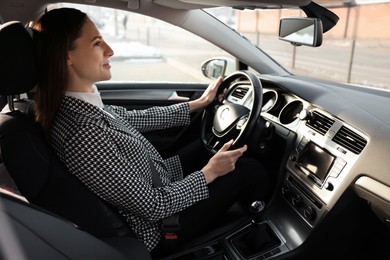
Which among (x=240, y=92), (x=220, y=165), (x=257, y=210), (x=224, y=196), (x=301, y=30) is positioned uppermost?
(x=301, y=30)

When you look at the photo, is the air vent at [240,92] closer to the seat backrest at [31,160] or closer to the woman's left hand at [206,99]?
the woman's left hand at [206,99]

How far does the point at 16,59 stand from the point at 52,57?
12 cm

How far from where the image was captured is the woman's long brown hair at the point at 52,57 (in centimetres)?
139

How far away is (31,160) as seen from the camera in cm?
129

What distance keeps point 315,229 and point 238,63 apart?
1500 mm

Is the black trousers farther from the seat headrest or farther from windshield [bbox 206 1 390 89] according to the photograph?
windshield [bbox 206 1 390 89]

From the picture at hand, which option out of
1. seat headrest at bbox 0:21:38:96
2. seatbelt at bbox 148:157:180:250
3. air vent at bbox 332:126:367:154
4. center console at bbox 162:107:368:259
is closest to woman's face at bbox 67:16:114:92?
seat headrest at bbox 0:21:38:96

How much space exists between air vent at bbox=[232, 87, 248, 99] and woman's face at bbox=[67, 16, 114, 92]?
1.00m

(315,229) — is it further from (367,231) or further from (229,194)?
(229,194)

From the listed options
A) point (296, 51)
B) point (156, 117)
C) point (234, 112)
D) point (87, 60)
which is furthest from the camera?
point (296, 51)

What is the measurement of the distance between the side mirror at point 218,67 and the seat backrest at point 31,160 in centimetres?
178

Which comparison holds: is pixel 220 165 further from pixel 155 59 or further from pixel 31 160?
pixel 155 59

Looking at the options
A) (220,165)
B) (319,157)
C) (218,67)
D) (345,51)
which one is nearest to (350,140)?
(319,157)

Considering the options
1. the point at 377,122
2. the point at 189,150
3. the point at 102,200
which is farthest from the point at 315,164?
the point at 102,200
